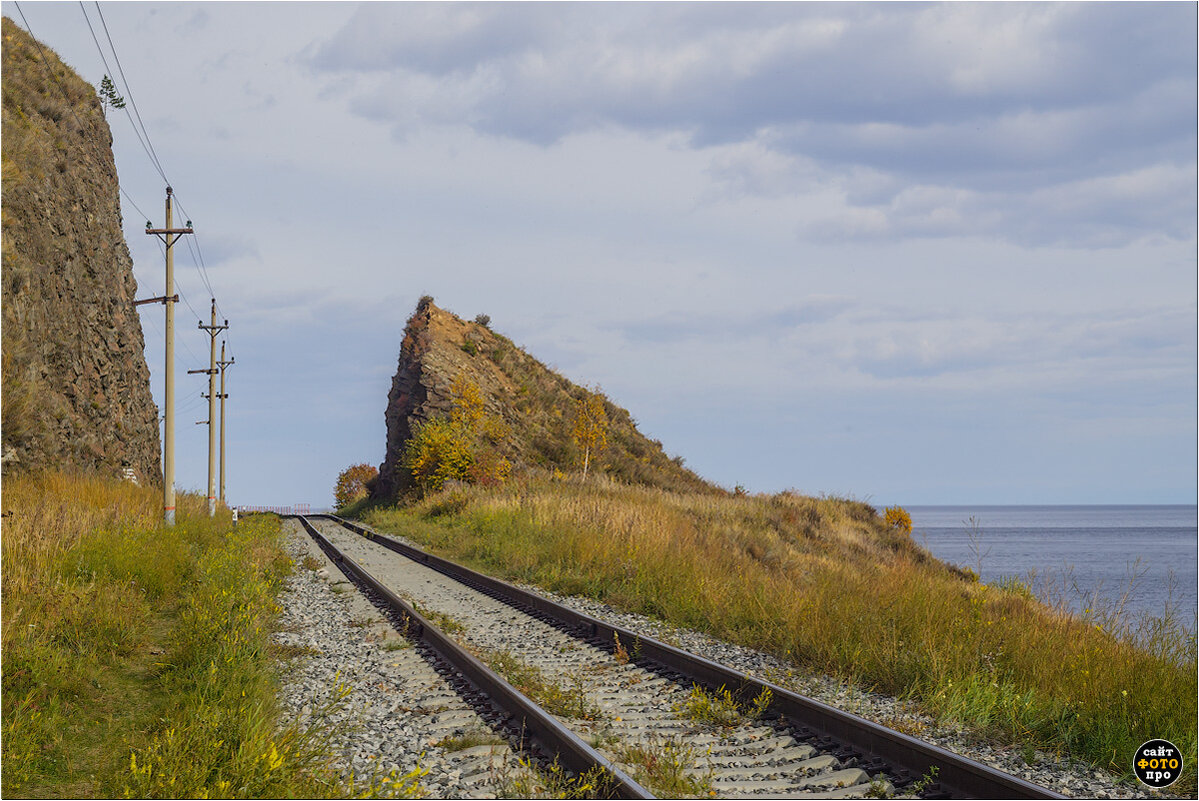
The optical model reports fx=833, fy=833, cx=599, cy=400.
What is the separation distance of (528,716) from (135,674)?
4608 mm

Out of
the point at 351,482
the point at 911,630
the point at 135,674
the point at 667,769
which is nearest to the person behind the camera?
the point at 667,769

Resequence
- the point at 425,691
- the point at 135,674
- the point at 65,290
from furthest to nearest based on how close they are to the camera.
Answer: the point at 65,290, the point at 135,674, the point at 425,691

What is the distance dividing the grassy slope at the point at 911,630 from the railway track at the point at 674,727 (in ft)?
4.30

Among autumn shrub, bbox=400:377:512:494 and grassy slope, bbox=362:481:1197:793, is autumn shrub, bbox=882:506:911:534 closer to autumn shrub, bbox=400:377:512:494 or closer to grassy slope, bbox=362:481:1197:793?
autumn shrub, bbox=400:377:512:494

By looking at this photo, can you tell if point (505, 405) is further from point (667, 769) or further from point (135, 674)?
point (667, 769)

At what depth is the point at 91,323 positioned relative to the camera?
2878 cm

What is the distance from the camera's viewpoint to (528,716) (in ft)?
20.7

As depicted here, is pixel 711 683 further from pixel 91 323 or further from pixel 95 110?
pixel 95 110

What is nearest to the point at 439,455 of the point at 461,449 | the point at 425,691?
the point at 461,449

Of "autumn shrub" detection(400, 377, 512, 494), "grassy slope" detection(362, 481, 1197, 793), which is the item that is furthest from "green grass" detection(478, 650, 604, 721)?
"autumn shrub" detection(400, 377, 512, 494)

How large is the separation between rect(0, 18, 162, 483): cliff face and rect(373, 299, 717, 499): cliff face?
1298cm

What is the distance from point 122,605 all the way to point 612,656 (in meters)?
5.76

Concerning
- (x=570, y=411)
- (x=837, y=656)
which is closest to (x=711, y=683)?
(x=837, y=656)

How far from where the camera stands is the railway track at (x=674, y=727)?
5.21 metres
